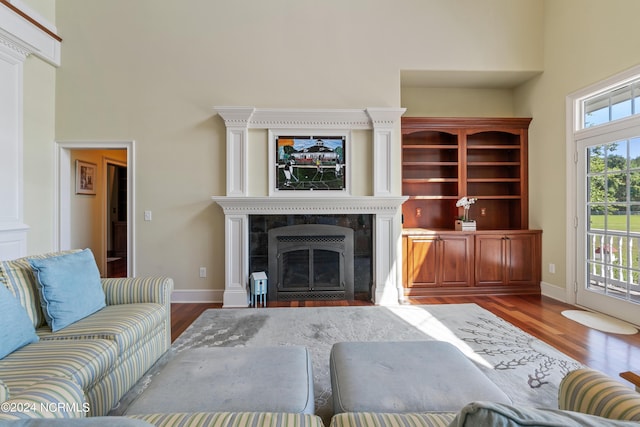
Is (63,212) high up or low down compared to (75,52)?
down

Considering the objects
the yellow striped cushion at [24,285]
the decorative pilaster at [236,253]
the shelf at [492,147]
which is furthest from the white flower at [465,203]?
the yellow striped cushion at [24,285]

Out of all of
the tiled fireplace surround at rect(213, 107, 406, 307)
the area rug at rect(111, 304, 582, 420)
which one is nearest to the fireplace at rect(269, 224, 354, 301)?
the tiled fireplace surround at rect(213, 107, 406, 307)

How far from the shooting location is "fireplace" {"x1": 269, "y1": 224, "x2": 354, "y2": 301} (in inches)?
158

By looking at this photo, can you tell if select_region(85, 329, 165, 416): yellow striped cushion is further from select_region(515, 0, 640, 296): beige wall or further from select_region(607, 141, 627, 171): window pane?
select_region(607, 141, 627, 171): window pane

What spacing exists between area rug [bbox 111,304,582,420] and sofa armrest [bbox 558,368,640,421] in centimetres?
111

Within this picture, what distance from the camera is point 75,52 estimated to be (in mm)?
3922

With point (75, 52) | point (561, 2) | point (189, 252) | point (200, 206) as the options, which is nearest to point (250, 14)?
point (75, 52)

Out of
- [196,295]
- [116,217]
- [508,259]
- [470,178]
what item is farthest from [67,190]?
[508,259]

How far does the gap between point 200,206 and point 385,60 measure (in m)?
3.09

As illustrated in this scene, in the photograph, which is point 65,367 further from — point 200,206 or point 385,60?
point 385,60

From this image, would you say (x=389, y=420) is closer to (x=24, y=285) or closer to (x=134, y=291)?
(x=134, y=291)

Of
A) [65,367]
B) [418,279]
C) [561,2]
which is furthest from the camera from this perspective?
[418,279]

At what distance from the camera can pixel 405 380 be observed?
51.5 inches

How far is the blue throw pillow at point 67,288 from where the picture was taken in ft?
6.07
